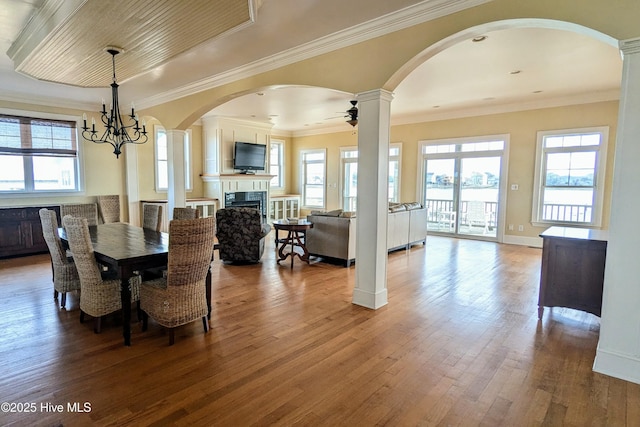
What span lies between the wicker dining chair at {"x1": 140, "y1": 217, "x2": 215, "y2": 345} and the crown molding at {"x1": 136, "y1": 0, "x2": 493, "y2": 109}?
2230 mm

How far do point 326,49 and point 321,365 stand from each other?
3.12 m

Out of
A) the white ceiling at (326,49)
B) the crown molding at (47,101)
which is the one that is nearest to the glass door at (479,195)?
the white ceiling at (326,49)

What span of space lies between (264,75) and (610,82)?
221 inches

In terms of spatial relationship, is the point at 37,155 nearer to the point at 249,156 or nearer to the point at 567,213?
the point at 249,156

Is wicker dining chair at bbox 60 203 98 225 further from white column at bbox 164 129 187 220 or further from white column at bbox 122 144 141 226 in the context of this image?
white column at bbox 122 144 141 226

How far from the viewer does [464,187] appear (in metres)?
8.01

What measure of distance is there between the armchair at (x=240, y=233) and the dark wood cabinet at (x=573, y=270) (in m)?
3.77

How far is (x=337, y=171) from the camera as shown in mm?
10367

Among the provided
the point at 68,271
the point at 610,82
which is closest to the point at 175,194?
the point at 68,271

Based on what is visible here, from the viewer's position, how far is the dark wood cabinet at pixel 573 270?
3092 millimetres

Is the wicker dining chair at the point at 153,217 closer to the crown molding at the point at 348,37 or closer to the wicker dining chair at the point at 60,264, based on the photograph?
the wicker dining chair at the point at 60,264

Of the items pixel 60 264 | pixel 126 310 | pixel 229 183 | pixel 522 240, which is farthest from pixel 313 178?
pixel 126 310

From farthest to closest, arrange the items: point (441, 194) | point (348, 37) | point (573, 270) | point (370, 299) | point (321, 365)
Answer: point (441, 194)
point (370, 299)
point (348, 37)
point (573, 270)
point (321, 365)

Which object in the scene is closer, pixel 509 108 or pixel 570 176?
pixel 570 176
